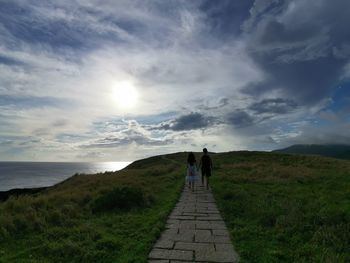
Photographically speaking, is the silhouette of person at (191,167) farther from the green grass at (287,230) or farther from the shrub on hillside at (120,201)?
the shrub on hillside at (120,201)

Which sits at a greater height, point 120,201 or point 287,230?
Result: point 120,201

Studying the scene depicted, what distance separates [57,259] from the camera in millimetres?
6402

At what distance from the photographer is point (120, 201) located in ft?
41.0

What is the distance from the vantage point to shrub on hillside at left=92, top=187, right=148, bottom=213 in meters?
12.1

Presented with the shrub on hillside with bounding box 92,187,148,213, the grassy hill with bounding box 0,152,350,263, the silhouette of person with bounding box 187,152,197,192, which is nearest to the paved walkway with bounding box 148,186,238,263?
the grassy hill with bounding box 0,152,350,263

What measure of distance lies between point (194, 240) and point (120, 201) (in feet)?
19.3

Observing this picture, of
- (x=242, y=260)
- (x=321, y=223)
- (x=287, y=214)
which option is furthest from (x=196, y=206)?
(x=242, y=260)

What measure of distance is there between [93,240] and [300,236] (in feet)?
17.7

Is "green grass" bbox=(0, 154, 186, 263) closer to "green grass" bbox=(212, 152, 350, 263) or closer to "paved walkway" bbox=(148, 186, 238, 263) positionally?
"paved walkway" bbox=(148, 186, 238, 263)

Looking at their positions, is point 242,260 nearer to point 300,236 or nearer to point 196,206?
point 300,236

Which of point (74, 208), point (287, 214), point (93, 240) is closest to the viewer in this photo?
point (93, 240)


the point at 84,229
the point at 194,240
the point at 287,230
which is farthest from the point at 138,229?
the point at 287,230

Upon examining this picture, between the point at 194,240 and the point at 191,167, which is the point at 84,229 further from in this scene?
the point at 191,167

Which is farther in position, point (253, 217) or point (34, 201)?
point (34, 201)
